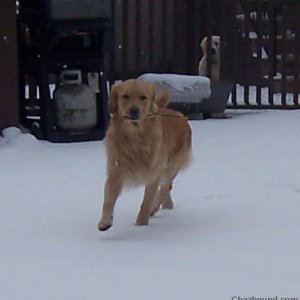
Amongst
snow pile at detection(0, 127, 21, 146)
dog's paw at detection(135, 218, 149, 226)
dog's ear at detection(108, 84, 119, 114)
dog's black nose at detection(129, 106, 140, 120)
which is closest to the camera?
dog's black nose at detection(129, 106, 140, 120)

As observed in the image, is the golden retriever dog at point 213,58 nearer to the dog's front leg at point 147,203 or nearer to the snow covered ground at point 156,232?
the snow covered ground at point 156,232

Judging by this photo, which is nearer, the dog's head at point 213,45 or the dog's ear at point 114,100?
the dog's ear at point 114,100

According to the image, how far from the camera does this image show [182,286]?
437 centimetres

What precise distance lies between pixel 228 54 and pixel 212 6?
611 millimetres

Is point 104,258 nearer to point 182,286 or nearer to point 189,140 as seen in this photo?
point 182,286

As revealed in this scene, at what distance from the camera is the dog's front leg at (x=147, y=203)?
559cm

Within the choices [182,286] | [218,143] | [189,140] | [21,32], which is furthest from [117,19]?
[182,286]

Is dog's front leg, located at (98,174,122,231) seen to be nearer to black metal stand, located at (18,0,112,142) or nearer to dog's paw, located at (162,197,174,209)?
dog's paw, located at (162,197,174,209)

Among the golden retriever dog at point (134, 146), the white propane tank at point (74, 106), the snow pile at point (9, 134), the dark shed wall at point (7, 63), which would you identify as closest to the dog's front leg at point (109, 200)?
the golden retriever dog at point (134, 146)

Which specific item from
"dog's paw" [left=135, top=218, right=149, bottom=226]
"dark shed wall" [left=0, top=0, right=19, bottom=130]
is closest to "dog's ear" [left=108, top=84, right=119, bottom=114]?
"dog's paw" [left=135, top=218, right=149, bottom=226]

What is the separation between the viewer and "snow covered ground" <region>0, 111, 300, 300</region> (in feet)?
14.4

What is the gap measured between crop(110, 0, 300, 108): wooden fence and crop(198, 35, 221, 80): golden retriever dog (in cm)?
17

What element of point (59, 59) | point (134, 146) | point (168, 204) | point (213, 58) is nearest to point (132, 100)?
point (134, 146)

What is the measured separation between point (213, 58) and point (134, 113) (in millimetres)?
6283
